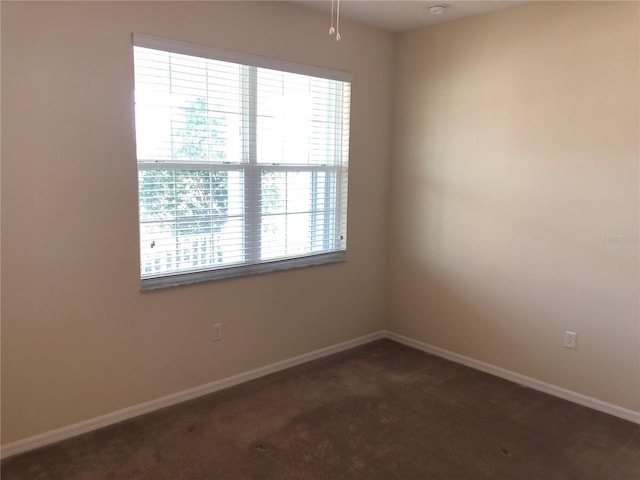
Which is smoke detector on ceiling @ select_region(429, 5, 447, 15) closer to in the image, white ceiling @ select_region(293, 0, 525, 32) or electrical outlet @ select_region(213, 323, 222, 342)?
white ceiling @ select_region(293, 0, 525, 32)

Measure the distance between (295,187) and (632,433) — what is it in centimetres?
249

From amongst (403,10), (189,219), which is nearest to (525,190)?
(403,10)

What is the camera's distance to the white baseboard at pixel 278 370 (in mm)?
2529

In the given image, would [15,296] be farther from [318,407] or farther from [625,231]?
[625,231]

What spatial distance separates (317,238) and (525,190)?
4.80 feet

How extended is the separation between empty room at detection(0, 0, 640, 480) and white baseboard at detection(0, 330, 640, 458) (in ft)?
0.04

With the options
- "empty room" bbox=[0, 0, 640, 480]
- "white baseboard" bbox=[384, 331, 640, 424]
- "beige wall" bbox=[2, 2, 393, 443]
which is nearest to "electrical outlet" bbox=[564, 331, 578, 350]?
"empty room" bbox=[0, 0, 640, 480]

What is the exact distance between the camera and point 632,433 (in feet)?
9.05

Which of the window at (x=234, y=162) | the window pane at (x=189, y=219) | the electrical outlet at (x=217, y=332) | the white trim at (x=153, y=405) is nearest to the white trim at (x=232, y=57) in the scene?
the window at (x=234, y=162)

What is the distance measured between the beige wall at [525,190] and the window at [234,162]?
2.22 ft

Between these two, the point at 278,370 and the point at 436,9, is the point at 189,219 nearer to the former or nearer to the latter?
the point at 278,370

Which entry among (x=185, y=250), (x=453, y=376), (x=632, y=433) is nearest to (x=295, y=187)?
(x=185, y=250)

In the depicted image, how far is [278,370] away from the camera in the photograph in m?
3.49

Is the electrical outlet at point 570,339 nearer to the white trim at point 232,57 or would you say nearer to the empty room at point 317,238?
the empty room at point 317,238
